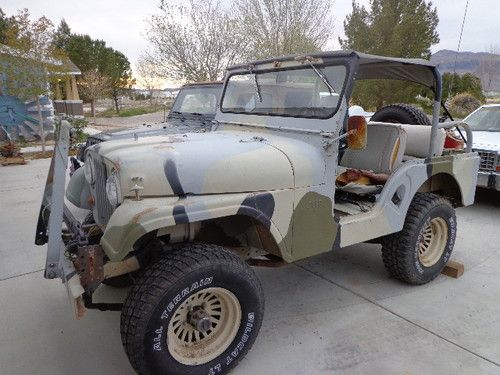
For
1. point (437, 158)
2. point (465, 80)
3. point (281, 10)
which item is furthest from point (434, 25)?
point (437, 158)

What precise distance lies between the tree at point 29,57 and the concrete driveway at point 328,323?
8.00m

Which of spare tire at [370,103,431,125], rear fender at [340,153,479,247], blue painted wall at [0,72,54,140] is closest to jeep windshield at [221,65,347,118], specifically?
rear fender at [340,153,479,247]

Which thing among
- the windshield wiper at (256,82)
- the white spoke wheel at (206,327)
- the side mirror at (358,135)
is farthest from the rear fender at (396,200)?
the windshield wiper at (256,82)

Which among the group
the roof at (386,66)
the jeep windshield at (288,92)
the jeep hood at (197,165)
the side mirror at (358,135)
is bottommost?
the jeep hood at (197,165)

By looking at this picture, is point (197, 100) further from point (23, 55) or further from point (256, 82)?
point (23, 55)

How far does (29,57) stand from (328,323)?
10.9m

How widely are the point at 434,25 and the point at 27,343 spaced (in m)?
20.0

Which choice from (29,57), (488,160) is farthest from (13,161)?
(488,160)

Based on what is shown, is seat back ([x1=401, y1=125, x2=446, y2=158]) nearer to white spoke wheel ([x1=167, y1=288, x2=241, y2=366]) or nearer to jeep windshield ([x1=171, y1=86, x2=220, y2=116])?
white spoke wheel ([x1=167, y1=288, x2=241, y2=366])

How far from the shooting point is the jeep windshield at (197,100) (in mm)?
6957

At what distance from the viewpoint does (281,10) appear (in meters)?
A: 18.5

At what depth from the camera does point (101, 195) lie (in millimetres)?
2656

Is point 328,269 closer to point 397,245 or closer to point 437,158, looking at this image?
point 397,245

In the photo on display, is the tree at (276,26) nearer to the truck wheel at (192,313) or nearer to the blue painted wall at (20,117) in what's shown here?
the blue painted wall at (20,117)
